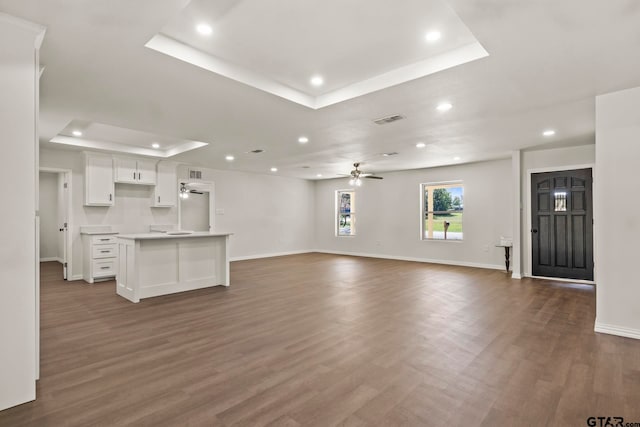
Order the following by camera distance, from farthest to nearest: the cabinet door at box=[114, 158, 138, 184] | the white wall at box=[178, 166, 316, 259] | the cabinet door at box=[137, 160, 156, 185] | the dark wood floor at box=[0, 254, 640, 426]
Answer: the white wall at box=[178, 166, 316, 259] < the cabinet door at box=[137, 160, 156, 185] < the cabinet door at box=[114, 158, 138, 184] < the dark wood floor at box=[0, 254, 640, 426]

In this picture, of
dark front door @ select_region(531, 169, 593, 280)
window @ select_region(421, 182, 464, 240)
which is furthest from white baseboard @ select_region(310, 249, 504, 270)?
dark front door @ select_region(531, 169, 593, 280)

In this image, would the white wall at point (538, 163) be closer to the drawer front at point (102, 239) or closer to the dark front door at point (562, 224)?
the dark front door at point (562, 224)

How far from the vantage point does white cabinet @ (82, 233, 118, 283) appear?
6.29 metres

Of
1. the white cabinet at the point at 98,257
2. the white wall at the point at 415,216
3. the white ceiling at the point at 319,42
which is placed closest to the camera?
the white ceiling at the point at 319,42

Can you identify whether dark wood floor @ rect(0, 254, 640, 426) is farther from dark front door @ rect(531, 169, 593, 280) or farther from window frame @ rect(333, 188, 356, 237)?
window frame @ rect(333, 188, 356, 237)

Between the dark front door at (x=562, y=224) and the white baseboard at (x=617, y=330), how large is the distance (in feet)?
9.84

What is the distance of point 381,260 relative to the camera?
30.2 ft

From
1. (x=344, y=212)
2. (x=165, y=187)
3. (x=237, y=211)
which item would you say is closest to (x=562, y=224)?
(x=344, y=212)

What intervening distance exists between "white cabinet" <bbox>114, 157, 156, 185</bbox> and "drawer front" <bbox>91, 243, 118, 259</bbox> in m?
1.39

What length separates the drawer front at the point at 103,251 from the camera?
20.7 feet

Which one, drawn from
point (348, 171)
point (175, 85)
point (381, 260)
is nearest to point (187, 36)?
point (175, 85)

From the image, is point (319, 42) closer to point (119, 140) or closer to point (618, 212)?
point (618, 212)

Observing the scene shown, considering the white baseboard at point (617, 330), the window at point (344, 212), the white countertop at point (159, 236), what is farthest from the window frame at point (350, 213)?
the white baseboard at point (617, 330)

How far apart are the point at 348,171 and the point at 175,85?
6460 millimetres
